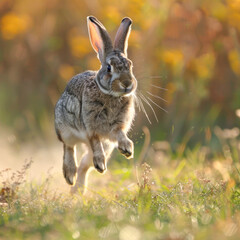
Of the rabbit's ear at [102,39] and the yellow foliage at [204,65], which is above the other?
the rabbit's ear at [102,39]

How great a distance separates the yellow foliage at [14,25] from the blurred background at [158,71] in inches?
9.0

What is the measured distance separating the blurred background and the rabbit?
3.43ft

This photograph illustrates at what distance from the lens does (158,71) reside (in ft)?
25.9

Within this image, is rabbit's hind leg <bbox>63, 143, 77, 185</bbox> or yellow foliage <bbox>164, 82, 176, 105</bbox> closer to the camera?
rabbit's hind leg <bbox>63, 143, 77, 185</bbox>

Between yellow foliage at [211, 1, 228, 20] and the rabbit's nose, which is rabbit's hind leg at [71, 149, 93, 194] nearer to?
the rabbit's nose

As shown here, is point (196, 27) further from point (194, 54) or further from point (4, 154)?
point (4, 154)

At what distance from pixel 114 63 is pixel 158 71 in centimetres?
302

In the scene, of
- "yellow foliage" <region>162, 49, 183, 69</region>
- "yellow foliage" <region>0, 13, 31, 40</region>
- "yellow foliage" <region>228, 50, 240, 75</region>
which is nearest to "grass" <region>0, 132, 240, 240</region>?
"yellow foliage" <region>162, 49, 183, 69</region>

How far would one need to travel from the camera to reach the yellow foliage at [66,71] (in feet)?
29.0

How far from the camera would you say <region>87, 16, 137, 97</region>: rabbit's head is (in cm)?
484

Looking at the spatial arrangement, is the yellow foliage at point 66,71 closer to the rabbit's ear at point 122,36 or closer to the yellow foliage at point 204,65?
the yellow foliage at point 204,65

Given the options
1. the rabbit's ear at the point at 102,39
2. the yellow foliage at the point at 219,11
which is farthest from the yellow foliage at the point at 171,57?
the rabbit's ear at the point at 102,39

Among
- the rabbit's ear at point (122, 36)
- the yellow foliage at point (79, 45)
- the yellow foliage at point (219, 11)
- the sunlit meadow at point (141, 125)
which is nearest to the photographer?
the sunlit meadow at point (141, 125)

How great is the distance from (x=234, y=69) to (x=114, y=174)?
9.05 ft
